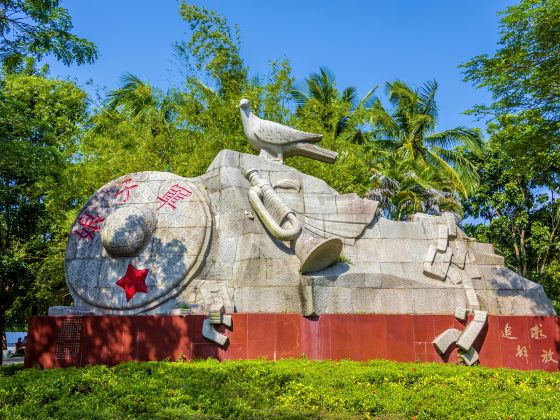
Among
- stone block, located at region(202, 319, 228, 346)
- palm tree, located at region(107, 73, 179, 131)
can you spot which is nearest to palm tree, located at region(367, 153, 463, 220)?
palm tree, located at region(107, 73, 179, 131)

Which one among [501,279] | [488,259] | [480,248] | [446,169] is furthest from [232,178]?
[446,169]

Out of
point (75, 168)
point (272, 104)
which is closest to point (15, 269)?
point (75, 168)

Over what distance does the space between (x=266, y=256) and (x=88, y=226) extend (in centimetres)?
335

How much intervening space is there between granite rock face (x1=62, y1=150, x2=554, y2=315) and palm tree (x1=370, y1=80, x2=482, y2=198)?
41.9 feet

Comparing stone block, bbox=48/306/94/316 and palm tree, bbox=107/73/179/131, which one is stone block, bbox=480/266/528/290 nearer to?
stone block, bbox=48/306/94/316

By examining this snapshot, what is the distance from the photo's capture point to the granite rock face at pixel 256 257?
8.44 metres

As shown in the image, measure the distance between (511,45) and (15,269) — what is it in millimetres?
13299

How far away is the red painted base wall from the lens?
7605mm

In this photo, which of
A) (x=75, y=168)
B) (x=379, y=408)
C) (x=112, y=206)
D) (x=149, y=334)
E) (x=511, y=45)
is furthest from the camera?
(x=75, y=168)

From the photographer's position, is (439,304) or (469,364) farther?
(439,304)

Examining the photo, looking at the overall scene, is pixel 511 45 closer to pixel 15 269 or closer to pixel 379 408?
pixel 379 408

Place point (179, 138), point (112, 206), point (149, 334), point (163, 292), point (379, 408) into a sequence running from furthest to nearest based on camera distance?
point (179, 138), point (112, 206), point (163, 292), point (149, 334), point (379, 408)

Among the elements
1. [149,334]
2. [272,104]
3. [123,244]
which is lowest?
[149,334]

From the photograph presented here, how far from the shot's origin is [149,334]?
25.1 feet
